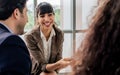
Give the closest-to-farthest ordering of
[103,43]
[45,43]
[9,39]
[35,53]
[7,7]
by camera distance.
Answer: [103,43] < [9,39] < [7,7] < [35,53] < [45,43]

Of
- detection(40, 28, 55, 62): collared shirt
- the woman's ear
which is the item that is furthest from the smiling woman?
the woman's ear

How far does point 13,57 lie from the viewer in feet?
4.77

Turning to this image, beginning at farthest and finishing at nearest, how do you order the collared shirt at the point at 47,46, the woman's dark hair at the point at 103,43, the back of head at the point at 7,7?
the collared shirt at the point at 47,46 < the back of head at the point at 7,7 < the woman's dark hair at the point at 103,43

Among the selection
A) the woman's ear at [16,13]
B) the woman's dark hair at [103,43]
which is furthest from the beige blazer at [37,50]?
the woman's dark hair at [103,43]

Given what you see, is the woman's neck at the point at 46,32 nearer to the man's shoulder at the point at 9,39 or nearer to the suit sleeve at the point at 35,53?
the suit sleeve at the point at 35,53

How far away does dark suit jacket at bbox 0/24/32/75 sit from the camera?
1420 mm

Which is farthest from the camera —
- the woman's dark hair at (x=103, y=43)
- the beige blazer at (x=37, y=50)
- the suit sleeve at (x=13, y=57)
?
the beige blazer at (x=37, y=50)

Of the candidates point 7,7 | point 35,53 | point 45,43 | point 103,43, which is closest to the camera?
point 103,43

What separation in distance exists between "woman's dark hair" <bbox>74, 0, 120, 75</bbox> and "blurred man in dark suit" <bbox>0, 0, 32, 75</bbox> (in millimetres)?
647

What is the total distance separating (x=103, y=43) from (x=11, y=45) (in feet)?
2.44

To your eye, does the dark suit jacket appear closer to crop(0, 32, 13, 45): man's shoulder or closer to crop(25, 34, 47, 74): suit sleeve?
crop(0, 32, 13, 45): man's shoulder

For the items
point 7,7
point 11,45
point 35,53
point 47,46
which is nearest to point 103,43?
point 11,45

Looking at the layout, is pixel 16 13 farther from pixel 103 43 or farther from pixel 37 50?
pixel 37 50

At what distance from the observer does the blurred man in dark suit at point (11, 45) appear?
1429 millimetres
